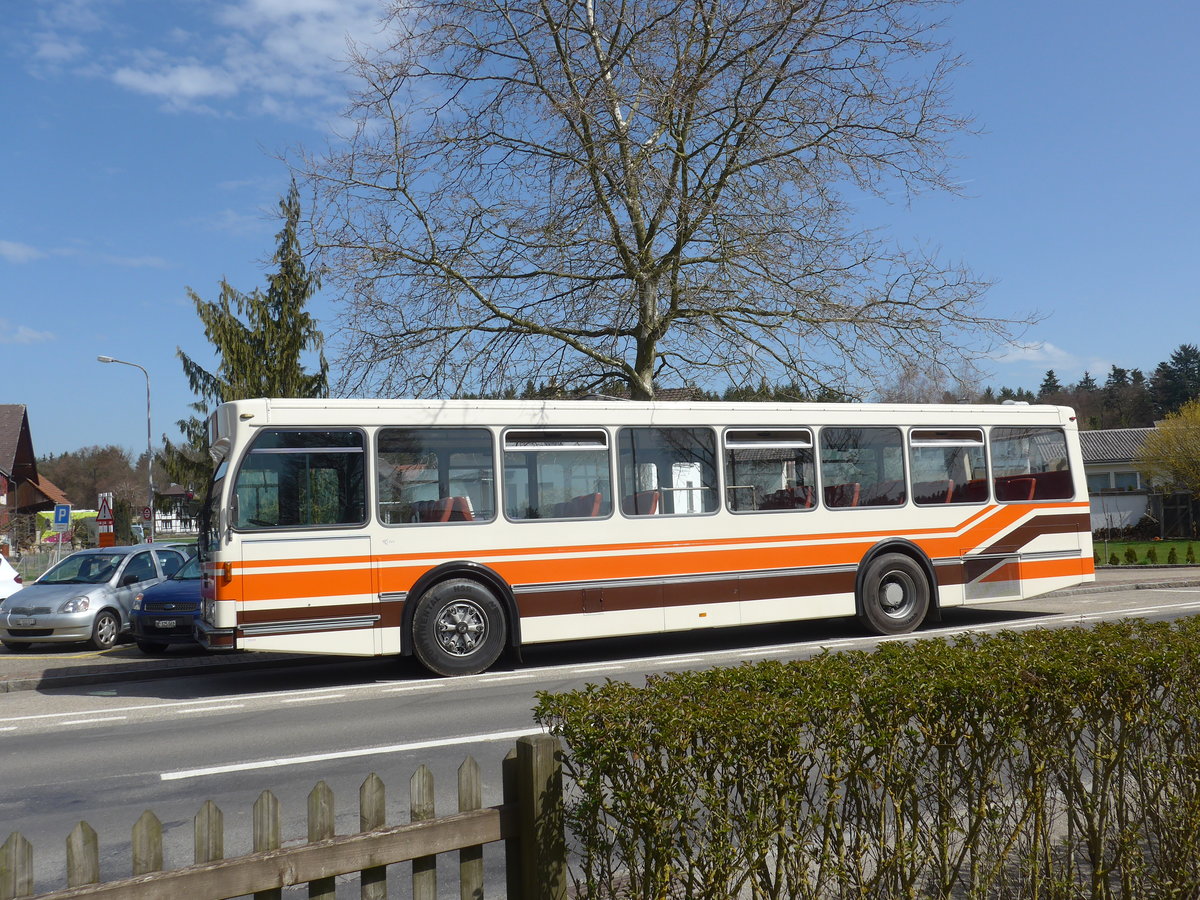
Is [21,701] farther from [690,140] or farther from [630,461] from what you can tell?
[690,140]

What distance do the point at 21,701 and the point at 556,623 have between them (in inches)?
231

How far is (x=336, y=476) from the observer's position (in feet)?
36.7

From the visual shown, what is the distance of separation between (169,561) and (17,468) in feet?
173

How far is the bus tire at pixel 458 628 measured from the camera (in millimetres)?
11258

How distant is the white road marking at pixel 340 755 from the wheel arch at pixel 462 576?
10.4 ft

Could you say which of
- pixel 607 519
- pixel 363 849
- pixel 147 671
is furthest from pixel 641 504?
pixel 363 849

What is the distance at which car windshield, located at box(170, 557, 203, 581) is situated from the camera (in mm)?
15633

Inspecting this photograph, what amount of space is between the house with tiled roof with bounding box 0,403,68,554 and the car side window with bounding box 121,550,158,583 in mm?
39092

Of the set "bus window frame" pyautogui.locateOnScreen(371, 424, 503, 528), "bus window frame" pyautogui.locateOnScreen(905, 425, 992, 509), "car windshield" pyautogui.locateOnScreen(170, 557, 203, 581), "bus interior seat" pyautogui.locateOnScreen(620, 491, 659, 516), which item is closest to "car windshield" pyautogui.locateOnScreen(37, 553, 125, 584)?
"car windshield" pyautogui.locateOnScreen(170, 557, 203, 581)

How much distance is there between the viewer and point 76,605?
16.0m

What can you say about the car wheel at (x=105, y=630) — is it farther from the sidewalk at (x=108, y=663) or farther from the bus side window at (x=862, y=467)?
the bus side window at (x=862, y=467)

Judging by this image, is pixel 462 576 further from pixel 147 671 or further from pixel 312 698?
pixel 147 671

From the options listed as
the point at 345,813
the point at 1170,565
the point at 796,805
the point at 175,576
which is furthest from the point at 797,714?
the point at 1170,565

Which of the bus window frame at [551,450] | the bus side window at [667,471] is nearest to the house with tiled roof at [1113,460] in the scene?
the bus side window at [667,471]
